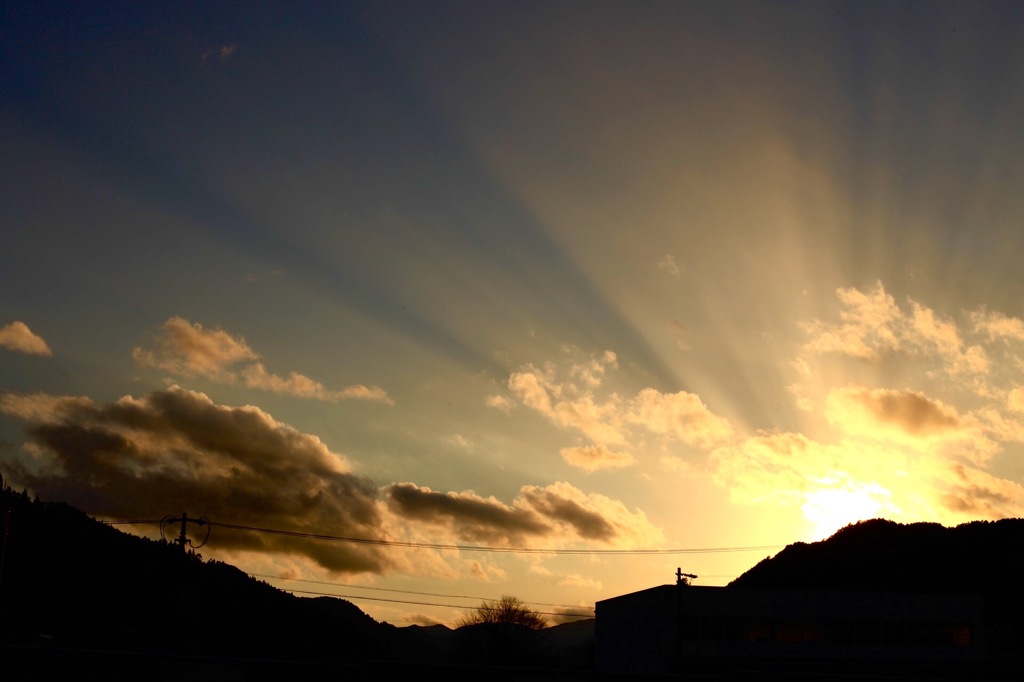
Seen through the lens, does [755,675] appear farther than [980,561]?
No

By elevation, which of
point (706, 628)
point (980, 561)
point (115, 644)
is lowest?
point (115, 644)

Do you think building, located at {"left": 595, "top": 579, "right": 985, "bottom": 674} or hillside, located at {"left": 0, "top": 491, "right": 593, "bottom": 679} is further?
hillside, located at {"left": 0, "top": 491, "right": 593, "bottom": 679}

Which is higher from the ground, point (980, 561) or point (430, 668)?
point (980, 561)

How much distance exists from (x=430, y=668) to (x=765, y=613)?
Answer: 69.5 meters

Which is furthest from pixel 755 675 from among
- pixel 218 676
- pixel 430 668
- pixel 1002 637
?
pixel 1002 637

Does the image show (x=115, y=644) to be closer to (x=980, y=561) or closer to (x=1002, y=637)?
(x=1002, y=637)

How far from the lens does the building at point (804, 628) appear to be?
84.3 m

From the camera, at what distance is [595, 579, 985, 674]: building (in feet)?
277

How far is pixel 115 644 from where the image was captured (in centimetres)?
7581

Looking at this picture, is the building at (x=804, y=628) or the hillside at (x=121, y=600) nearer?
the building at (x=804, y=628)

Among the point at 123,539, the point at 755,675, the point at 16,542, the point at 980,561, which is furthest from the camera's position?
the point at 980,561

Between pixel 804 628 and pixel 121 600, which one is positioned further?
pixel 121 600

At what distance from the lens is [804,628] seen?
85875 millimetres

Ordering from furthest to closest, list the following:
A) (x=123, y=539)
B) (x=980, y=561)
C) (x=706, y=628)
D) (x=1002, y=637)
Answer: (x=980, y=561), (x=123, y=539), (x=1002, y=637), (x=706, y=628)
